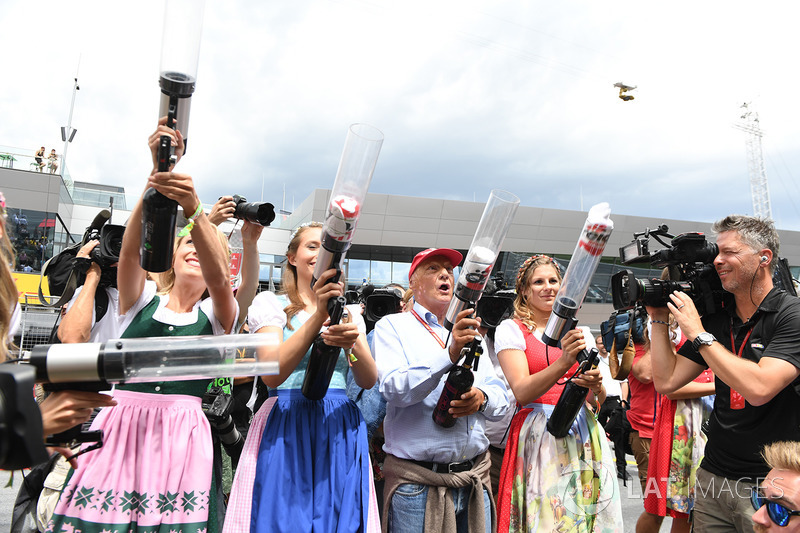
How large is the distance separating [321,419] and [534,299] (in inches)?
67.1

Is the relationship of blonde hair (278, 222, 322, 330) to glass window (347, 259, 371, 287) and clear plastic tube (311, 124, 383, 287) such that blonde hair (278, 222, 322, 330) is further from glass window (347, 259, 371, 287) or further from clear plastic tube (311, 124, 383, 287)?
glass window (347, 259, 371, 287)

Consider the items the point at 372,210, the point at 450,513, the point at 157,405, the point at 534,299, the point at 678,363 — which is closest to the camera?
the point at 157,405

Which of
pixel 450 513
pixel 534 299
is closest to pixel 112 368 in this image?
pixel 450 513

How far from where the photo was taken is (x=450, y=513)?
265 centimetres

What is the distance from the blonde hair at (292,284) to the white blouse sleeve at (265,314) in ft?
0.12

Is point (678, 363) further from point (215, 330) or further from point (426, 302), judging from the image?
point (215, 330)

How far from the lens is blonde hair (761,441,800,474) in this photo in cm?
223

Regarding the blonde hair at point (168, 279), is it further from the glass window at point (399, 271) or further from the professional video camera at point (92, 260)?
the glass window at point (399, 271)

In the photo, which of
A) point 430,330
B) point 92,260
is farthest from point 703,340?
point 92,260

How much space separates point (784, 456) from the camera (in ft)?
7.47

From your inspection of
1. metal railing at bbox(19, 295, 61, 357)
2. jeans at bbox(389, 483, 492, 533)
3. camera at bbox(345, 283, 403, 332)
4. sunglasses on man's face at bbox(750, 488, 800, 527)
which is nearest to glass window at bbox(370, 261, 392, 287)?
metal railing at bbox(19, 295, 61, 357)

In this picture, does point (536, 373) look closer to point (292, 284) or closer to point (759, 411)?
point (759, 411)

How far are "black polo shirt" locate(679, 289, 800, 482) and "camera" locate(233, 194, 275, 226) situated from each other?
97.6 inches

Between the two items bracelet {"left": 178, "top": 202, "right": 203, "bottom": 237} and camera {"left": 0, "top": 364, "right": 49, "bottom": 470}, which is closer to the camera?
camera {"left": 0, "top": 364, "right": 49, "bottom": 470}
